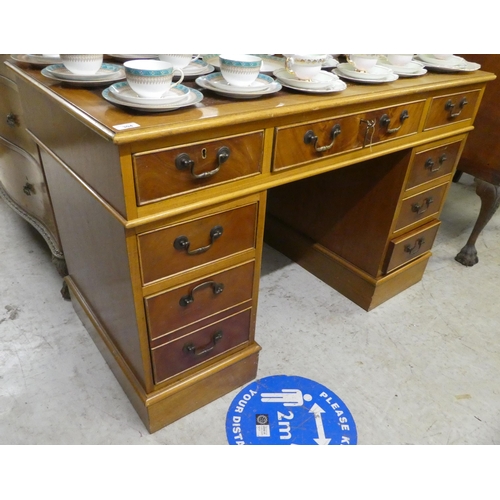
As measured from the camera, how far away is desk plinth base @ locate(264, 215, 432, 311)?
5.39 feet

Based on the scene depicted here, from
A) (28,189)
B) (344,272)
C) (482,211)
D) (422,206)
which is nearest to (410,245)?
(422,206)

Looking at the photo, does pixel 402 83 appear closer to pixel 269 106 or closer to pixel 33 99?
pixel 269 106

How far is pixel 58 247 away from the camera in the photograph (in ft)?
4.99

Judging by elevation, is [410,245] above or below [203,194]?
below

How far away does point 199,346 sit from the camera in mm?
1139

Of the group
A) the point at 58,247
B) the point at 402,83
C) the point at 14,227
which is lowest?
the point at 14,227

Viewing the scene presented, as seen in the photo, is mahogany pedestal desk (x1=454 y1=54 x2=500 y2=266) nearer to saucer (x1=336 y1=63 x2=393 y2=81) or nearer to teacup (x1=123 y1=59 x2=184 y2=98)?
saucer (x1=336 y1=63 x2=393 y2=81)

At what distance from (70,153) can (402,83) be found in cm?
92

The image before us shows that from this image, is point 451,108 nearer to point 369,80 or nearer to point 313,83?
point 369,80

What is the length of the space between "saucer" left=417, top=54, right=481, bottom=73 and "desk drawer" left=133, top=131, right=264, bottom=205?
2.66 feet

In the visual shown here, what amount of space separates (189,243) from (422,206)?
101 cm

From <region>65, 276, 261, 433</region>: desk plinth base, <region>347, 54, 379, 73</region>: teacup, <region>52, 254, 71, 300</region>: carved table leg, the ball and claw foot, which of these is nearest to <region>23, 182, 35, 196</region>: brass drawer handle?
<region>52, 254, 71, 300</region>: carved table leg

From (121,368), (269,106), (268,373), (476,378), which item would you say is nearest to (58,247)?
(121,368)

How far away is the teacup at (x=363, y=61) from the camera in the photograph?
116 centimetres
